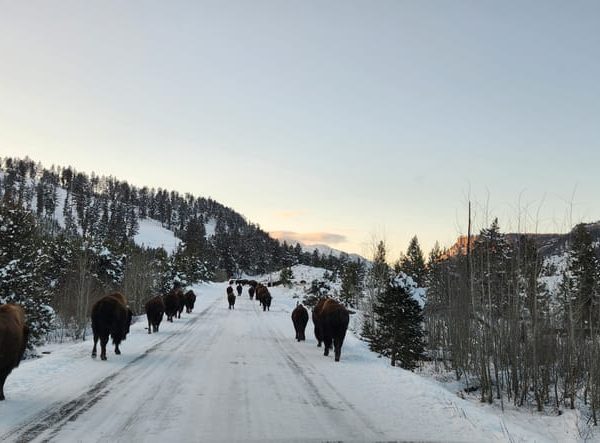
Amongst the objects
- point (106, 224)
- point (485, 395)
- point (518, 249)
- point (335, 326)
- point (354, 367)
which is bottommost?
point (485, 395)

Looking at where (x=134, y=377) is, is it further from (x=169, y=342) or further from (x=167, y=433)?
(x=169, y=342)

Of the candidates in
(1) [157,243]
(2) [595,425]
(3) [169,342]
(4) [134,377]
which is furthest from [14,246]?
(1) [157,243]

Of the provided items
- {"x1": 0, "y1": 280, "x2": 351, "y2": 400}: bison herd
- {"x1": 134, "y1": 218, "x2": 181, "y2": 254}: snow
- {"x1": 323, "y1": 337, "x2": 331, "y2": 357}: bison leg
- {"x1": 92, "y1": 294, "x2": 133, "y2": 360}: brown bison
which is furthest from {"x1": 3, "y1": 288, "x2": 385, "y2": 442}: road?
{"x1": 134, "y1": 218, "x2": 181, "y2": 254}: snow

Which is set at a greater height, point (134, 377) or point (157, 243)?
point (157, 243)

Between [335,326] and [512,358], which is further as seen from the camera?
[335,326]

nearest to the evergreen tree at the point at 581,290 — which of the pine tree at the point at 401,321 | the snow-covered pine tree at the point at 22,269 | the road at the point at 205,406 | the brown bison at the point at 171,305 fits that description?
the pine tree at the point at 401,321

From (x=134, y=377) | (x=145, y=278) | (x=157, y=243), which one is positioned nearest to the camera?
(x=134, y=377)

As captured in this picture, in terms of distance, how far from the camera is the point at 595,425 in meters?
10.1

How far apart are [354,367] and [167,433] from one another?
690 centimetres

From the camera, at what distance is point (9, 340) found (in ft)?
23.1

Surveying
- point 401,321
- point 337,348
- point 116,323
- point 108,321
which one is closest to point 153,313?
point 116,323

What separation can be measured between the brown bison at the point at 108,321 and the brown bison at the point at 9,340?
4.28 m

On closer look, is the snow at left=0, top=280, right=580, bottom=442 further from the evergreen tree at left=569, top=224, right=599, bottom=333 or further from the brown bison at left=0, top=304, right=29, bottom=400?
the evergreen tree at left=569, top=224, right=599, bottom=333

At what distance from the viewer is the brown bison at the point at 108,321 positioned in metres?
11.8
